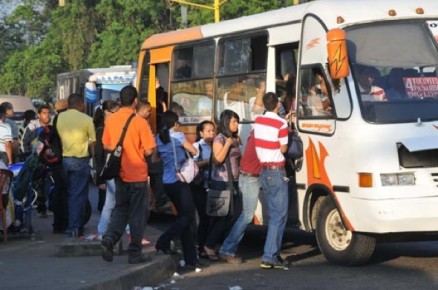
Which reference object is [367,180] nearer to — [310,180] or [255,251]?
[310,180]

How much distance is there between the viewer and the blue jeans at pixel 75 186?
1194cm

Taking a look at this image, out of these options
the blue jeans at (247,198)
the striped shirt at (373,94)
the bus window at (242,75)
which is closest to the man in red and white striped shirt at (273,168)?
the blue jeans at (247,198)

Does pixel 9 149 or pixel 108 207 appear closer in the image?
pixel 108 207

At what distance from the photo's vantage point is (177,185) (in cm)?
1004

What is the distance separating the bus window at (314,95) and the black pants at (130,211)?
2134 mm

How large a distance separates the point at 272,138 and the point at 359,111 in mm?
1011

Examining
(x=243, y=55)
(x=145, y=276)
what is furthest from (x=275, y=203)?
(x=243, y=55)

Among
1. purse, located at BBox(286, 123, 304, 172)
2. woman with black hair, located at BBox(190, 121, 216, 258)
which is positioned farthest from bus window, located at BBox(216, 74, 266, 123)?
purse, located at BBox(286, 123, 304, 172)

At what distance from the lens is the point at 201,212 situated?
Result: 1086cm

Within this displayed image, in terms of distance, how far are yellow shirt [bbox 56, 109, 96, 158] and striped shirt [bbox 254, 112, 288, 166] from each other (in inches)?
113

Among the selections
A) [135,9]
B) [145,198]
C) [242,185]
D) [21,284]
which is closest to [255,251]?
[242,185]

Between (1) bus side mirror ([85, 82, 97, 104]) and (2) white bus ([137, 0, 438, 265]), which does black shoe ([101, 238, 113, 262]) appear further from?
(1) bus side mirror ([85, 82, 97, 104])

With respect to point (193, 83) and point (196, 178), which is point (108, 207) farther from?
point (193, 83)

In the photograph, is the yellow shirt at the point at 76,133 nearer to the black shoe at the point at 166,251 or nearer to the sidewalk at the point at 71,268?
the sidewalk at the point at 71,268
